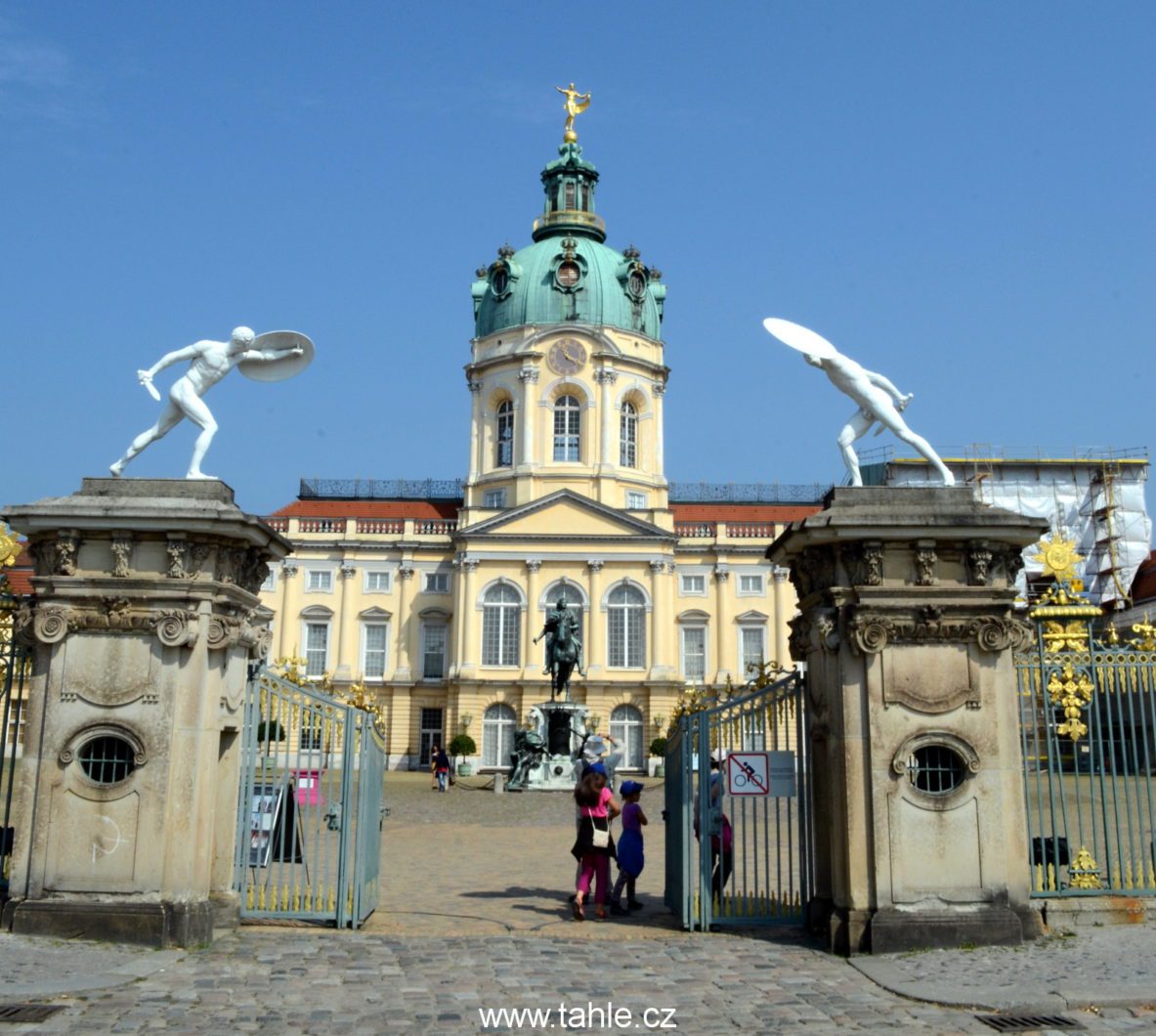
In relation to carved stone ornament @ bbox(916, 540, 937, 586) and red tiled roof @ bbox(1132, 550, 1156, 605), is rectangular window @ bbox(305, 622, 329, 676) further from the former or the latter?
carved stone ornament @ bbox(916, 540, 937, 586)

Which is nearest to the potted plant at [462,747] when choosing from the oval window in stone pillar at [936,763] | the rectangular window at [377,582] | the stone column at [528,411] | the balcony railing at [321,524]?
the rectangular window at [377,582]

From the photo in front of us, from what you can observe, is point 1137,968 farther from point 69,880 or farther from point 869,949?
point 69,880

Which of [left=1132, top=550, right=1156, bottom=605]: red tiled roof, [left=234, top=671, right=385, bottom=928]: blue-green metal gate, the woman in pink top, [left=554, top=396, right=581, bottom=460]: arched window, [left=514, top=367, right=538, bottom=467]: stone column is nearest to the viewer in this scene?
[left=234, top=671, right=385, bottom=928]: blue-green metal gate

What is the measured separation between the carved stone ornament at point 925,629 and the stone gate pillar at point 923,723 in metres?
0.01

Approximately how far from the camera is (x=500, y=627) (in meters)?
54.8

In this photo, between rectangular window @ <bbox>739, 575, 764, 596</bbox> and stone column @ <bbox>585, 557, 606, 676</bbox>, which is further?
rectangular window @ <bbox>739, 575, 764, 596</bbox>

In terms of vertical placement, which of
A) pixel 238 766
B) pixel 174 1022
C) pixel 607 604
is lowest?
pixel 174 1022

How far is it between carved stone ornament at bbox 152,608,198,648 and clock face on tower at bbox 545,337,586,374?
47199 millimetres

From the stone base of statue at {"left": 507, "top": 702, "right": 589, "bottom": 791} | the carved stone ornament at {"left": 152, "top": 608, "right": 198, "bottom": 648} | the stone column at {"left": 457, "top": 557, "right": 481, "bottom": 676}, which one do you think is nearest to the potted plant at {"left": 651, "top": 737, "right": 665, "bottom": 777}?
the stone base of statue at {"left": 507, "top": 702, "right": 589, "bottom": 791}

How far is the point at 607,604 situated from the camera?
5481 centimetres

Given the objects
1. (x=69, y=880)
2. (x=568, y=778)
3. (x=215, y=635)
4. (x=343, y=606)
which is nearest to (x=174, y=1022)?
(x=69, y=880)

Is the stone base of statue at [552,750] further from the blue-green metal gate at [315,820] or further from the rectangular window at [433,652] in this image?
the blue-green metal gate at [315,820]

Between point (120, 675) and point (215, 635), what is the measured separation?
0.90 metres

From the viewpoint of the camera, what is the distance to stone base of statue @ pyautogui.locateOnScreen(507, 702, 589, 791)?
37.5 metres
